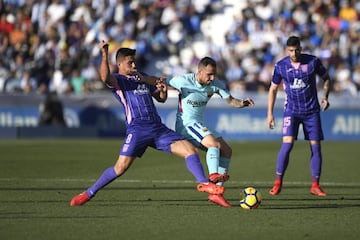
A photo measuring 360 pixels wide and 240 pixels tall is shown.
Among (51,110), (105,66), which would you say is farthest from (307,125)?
(51,110)

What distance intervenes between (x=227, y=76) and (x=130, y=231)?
18451mm

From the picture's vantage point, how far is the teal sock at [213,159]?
10.1m

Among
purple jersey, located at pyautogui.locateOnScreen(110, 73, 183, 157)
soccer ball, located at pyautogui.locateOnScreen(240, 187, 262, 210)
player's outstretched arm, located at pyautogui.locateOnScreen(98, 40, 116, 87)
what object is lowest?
soccer ball, located at pyautogui.locateOnScreen(240, 187, 262, 210)

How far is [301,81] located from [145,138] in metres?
2.84

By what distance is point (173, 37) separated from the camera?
1098 inches

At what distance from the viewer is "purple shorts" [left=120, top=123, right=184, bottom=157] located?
9938mm

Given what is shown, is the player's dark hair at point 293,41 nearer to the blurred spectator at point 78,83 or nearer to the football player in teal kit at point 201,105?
the football player in teal kit at point 201,105

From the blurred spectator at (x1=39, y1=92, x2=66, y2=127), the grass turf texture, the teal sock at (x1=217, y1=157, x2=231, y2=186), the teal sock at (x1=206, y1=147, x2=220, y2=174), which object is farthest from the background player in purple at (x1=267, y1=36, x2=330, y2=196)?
the blurred spectator at (x1=39, y1=92, x2=66, y2=127)

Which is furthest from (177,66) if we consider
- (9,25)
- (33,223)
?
(33,223)

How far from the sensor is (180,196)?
1116cm

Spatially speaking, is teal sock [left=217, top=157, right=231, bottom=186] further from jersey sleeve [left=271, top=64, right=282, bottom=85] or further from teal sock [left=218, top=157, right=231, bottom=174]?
jersey sleeve [left=271, top=64, right=282, bottom=85]

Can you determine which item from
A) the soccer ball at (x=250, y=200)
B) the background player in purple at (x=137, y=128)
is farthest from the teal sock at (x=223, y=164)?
the soccer ball at (x=250, y=200)

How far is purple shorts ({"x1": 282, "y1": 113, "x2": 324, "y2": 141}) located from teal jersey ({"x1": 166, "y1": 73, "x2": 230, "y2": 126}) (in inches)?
56.9

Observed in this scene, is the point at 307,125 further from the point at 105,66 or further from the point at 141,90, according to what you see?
the point at 105,66
